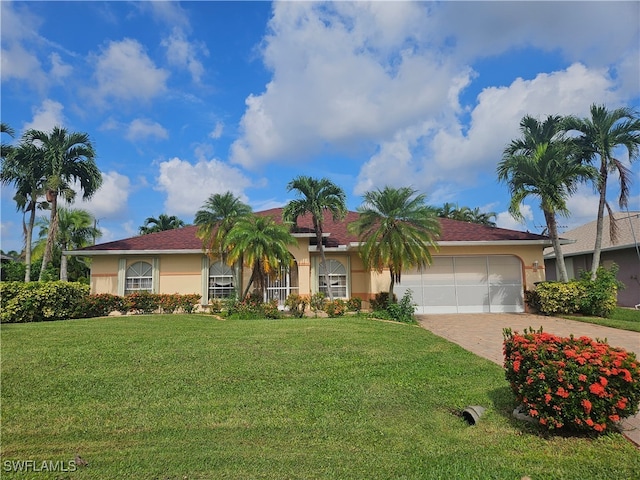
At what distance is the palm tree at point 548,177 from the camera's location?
15.8 m

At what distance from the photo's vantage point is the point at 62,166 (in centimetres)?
1855

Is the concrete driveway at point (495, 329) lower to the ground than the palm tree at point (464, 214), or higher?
lower

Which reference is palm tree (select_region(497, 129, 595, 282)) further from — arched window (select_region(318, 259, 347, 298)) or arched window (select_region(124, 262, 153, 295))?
arched window (select_region(124, 262, 153, 295))

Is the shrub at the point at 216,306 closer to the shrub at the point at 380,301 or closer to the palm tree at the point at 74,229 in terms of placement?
the shrub at the point at 380,301

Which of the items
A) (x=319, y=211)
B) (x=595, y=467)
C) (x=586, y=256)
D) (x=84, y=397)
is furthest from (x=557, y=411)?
(x=586, y=256)

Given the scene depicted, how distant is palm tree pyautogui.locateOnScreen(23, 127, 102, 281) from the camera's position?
719 inches

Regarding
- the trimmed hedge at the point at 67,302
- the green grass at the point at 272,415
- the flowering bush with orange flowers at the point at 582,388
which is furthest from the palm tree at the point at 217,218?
the flowering bush with orange flowers at the point at 582,388

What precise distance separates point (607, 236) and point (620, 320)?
11.8 meters

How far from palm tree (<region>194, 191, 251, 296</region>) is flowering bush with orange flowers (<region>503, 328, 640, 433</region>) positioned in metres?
13.2

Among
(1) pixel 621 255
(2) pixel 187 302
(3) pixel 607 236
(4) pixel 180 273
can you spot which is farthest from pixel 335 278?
(3) pixel 607 236

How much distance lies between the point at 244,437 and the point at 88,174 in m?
19.1

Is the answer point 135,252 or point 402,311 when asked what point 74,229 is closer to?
point 135,252

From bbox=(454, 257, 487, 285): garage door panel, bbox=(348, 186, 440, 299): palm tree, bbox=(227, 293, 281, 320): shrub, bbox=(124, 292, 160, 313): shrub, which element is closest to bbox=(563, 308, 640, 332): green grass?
bbox=(454, 257, 487, 285): garage door panel

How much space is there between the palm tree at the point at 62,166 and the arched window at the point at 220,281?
25.6 feet
